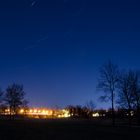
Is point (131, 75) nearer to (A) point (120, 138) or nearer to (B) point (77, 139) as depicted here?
(A) point (120, 138)

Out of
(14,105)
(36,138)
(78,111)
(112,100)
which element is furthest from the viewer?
(78,111)

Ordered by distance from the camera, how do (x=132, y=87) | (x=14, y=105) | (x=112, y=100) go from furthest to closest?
(x=14, y=105), (x=132, y=87), (x=112, y=100)

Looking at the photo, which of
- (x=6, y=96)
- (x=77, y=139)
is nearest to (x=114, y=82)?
(x=77, y=139)

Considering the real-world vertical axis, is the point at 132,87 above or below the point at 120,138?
above

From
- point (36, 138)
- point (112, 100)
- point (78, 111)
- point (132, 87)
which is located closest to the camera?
point (36, 138)

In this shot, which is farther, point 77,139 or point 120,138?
point 120,138

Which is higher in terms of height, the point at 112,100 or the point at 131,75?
the point at 131,75

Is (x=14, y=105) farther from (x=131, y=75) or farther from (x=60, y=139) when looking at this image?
(x=60, y=139)

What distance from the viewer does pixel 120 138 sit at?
2986 centimetres

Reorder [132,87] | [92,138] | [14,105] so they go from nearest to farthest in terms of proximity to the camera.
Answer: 1. [92,138]
2. [132,87]
3. [14,105]

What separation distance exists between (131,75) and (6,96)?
111 feet

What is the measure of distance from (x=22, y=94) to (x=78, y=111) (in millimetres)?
98328

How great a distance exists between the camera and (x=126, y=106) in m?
57.6

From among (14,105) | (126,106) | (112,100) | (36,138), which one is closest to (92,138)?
(36,138)
